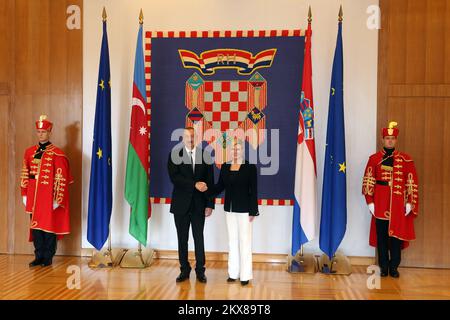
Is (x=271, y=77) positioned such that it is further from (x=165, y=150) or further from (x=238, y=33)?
(x=165, y=150)

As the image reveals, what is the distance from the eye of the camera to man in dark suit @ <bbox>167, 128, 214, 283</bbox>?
4617 mm

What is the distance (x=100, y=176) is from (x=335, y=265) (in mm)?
2969

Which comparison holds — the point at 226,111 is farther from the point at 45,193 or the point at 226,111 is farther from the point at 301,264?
the point at 45,193

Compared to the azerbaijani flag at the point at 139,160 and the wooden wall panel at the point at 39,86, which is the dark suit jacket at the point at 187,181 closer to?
the azerbaijani flag at the point at 139,160

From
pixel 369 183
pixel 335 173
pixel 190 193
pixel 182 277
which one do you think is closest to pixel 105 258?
pixel 182 277

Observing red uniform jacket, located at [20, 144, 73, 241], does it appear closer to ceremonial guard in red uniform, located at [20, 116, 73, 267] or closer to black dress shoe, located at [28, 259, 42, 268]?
ceremonial guard in red uniform, located at [20, 116, 73, 267]

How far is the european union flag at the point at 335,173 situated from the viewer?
206 inches

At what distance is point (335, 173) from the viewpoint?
523 centimetres

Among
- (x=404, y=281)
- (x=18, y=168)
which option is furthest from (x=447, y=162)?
(x=18, y=168)

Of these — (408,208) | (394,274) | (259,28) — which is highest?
(259,28)

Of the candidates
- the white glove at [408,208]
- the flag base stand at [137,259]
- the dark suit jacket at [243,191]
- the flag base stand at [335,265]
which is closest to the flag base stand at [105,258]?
the flag base stand at [137,259]

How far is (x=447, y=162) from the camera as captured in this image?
17.8 ft

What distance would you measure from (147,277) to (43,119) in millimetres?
2213

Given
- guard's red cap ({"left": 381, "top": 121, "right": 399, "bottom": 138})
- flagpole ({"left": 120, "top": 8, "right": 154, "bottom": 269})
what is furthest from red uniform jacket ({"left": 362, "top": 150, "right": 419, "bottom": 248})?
flagpole ({"left": 120, "top": 8, "right": 154, "bottom": 269})
